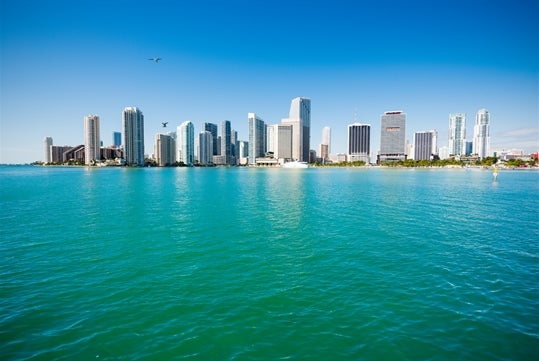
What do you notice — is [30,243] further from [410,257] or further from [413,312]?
[410,257]

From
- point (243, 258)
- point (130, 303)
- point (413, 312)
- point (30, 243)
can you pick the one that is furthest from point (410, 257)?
point (30, 243)

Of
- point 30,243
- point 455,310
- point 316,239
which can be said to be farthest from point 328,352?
point 30,243

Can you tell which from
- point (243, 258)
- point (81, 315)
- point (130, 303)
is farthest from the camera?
point (243, 258)

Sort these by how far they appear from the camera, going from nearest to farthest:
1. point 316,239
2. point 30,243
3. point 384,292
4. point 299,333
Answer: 1. point 299,333
2. point 384,292
3. point 30,243
4. point 316,239

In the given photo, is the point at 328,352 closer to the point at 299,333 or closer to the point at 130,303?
the point at 299,333

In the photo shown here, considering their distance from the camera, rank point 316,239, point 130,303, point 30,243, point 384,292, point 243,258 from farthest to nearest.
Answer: point 316,239
point 30,243
point 243,258
point 384,292
point 130,303

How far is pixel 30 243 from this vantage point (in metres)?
34.9

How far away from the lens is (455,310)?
19719 millimetres

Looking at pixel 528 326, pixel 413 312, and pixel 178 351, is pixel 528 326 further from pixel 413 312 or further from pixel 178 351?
pixel 178 351

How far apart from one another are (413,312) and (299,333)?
8370mm

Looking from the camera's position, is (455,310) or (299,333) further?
(455,310)

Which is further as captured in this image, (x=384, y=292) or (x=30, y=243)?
(x=30, y=243)

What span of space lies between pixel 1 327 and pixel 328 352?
19.6 metres

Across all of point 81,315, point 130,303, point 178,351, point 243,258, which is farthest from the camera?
point 243,258
